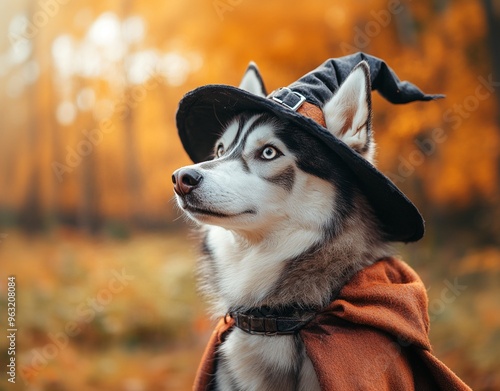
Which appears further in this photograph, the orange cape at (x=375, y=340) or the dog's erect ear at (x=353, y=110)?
the dog's erect ear at (x=353, y=110)

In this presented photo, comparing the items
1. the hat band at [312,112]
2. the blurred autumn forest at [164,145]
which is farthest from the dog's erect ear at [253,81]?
the blurred autumn forest at [164,145]

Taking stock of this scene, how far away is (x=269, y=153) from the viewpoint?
6.61 ft

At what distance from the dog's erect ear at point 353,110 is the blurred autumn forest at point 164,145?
3422 millimetres

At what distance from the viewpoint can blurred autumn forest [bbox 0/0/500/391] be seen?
518 cm

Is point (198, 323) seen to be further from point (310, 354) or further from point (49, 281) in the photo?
point (310, 354)

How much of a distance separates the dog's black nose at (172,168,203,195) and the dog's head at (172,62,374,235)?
3.2 inches

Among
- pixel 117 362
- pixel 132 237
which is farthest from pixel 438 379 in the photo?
pixel 132 237

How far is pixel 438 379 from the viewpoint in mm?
1907

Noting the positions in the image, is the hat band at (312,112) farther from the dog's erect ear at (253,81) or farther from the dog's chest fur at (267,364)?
the dog's chest fur at (267,364)

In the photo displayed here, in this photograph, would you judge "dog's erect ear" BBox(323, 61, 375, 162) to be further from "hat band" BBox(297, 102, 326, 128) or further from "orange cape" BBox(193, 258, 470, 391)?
"orange cape" BBox(193, 258, 470, 391)

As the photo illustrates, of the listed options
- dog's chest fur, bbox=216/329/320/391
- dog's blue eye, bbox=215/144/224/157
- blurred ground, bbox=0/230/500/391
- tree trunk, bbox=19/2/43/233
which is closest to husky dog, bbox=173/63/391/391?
dog's chest fur, bbox=216/329/320/391

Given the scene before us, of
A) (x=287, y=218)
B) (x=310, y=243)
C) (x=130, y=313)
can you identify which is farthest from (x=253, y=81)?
(x=130, y=313)

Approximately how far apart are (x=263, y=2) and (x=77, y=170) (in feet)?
8.24

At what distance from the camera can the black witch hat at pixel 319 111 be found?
1.85m
